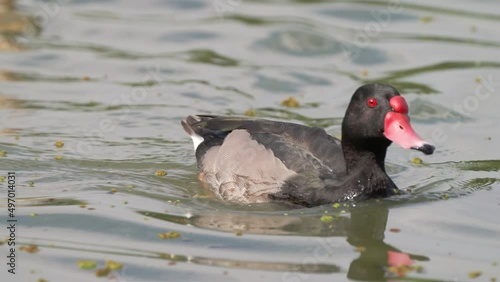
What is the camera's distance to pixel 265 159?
9.71 meters

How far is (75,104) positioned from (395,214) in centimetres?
534

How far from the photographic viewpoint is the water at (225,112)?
811 centimetres

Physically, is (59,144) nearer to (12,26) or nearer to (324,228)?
(324,228)

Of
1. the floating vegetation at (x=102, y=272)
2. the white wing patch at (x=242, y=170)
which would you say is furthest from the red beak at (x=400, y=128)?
the floating vegetation at (x=102, y=272)

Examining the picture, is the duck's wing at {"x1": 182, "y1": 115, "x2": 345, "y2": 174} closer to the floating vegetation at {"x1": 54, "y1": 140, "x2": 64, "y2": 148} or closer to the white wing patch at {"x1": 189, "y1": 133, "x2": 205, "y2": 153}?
the white wing patch at {"x1": 189, "y1": 133, "x2": 205, "y2": 153}

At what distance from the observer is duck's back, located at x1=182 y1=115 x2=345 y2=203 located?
31.1 feet

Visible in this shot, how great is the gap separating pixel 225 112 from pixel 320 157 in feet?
10.9

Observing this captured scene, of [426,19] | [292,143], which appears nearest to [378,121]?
[292,143]

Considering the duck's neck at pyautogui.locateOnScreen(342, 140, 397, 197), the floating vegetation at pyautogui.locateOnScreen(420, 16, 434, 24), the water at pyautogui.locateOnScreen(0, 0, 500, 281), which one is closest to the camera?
the water at pyautogui.locateOnScreen(0, 0, 500, 281)

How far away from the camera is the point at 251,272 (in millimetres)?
7676

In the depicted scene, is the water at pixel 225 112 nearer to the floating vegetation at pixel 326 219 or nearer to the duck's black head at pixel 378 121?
the floating vegetation at pixel 326 219

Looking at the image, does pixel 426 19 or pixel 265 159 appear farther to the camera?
pixel 426 19

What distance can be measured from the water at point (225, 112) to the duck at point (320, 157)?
7.3 inches

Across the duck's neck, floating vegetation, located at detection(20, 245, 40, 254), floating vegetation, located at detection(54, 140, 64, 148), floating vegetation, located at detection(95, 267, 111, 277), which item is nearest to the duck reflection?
the duck's neck
